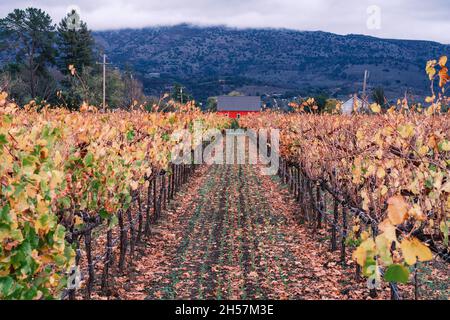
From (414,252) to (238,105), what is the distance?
93978 mm

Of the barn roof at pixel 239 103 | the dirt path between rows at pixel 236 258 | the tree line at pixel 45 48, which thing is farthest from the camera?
the barn roof at pixel 239 103

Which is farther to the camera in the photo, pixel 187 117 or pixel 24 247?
pixel 187 117

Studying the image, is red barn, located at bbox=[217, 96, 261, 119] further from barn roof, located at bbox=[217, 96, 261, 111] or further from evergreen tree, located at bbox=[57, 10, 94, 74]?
evergreen tree, located at bbox=[57, 10, 94, 74]

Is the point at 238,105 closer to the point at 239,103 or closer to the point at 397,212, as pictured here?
the point at 239,103

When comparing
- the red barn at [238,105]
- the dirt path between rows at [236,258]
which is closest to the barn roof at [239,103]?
the red barn at [238,105]

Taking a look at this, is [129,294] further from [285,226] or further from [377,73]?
[377,73]

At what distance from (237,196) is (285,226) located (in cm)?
512

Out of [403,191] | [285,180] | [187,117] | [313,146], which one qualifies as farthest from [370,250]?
[285,180]

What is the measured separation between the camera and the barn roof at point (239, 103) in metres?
95.2

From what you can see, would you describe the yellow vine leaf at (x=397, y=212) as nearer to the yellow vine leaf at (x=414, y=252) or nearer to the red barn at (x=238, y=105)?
the yellow vine leaf at (x=414, y=252)

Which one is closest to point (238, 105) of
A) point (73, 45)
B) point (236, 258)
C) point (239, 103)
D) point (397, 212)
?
point (239, 103)

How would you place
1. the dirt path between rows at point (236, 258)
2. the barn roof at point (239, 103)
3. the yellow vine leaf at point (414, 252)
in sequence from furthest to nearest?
the barn roof at point (239, 103) → the dirt path between rows at point (236, 258) → the yellow vine leaf at point (414, 252)

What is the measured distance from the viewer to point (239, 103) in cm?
9638

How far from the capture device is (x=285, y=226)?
50.4 ft
